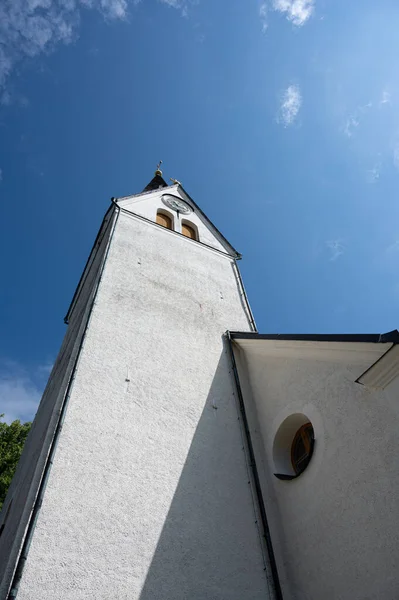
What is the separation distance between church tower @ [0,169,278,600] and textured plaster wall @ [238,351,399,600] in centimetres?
39

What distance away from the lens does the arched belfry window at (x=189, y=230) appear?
1258 centimetres

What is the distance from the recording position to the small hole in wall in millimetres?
5691

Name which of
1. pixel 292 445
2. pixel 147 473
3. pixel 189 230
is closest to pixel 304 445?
pixel 292 445

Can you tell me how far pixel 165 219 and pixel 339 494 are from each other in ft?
33.4

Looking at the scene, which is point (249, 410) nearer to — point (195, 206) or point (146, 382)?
point (146, 382)

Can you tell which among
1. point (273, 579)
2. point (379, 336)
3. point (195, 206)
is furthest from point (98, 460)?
point (195, 206)

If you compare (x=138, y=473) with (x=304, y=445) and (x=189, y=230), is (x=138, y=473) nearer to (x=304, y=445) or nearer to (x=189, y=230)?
(x=304, y=445)

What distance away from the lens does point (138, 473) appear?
5.01m

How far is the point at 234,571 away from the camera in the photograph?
469 centimetres

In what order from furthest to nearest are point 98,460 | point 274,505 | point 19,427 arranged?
point 19,427
point 274,505
point 98,460

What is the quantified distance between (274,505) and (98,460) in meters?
2.74

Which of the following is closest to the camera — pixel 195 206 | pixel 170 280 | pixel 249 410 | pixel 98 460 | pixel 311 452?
pixel 98 460

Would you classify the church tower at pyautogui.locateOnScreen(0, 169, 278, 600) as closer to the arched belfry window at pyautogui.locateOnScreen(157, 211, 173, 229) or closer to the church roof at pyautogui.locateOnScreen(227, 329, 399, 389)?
the church roof at pyautogui.locateOnScreen(227, 329, 399, 389)

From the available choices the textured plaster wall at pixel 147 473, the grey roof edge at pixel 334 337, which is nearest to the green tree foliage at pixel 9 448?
the textured plaster wall at pixel 147 473
